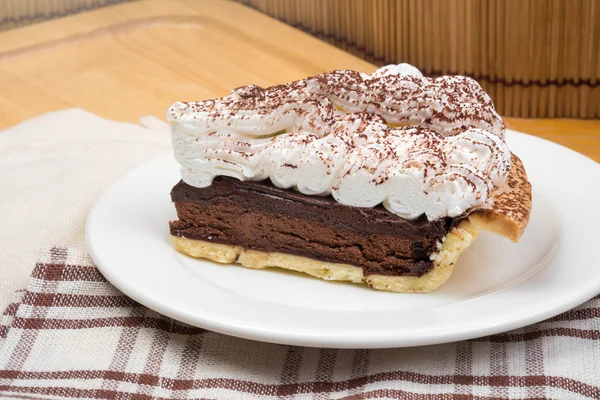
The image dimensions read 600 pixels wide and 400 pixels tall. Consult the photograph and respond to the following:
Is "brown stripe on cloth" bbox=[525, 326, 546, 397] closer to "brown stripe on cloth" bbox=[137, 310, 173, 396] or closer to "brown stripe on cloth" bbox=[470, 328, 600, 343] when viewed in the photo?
"brown stripe on cloth" bbox=[470, 328, 600, 343]

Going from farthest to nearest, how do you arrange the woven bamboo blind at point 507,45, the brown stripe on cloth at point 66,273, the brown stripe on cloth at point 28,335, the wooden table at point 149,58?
the wooden table at point 149,58, the woven bamboo blind at point 507,45, the brown stripe on cloth at point 66,273, the brown stripe on cloth at point 28,335

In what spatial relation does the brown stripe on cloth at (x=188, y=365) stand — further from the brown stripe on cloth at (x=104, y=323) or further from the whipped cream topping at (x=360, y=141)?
the whipped cream topping at (x=360, y=141)

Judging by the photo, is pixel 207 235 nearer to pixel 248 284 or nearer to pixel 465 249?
pixel 248 284

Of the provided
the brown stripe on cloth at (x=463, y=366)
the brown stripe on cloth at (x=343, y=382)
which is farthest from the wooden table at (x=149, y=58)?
the brown stripe on cloth at (x=343, y=382)

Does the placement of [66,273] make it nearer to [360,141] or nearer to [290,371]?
[290,371]

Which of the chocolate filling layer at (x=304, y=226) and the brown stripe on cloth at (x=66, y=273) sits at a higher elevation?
the chocolate filling layer at (x=304, y=226)

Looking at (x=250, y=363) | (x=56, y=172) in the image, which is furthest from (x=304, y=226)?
(x=56, y=172)

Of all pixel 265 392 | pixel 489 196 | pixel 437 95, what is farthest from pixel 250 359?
pixel 437 95
